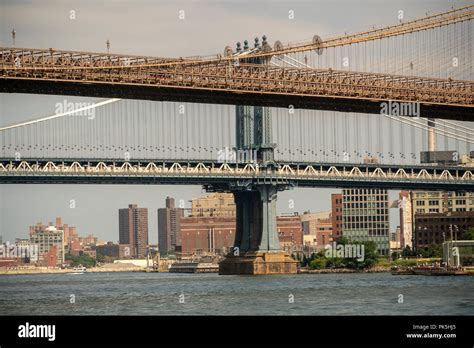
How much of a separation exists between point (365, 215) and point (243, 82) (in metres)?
111

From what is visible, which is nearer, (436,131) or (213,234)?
(436,131)

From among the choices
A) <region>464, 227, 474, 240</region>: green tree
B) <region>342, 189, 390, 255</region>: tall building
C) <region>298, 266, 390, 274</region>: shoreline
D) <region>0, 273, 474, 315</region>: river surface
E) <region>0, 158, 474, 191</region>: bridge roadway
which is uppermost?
<region>0, 158, 474, 191</region>: bridge roadway

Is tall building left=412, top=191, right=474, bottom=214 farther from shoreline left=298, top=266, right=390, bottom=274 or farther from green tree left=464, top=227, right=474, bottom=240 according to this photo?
shoreline left=298, top=266, right=390, bottom=274

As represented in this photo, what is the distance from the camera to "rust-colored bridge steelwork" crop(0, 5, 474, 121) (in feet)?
172

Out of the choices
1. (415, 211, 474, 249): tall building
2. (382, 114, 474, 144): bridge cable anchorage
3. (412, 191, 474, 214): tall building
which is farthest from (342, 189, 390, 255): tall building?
(382, 114, 474, 144): bridge cable anchorage

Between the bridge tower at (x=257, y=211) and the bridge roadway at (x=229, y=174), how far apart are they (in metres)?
1.12

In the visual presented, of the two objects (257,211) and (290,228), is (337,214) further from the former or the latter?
(257,211)

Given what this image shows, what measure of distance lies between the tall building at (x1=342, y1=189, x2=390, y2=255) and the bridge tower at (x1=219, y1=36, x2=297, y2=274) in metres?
51.1

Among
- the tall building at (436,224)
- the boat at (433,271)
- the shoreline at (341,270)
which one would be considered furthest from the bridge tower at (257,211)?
the tall building at (436,224)

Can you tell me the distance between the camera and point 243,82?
187 feet

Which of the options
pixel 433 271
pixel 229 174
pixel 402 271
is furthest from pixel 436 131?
pixel 229 174

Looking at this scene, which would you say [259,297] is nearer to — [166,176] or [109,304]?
[109,304]

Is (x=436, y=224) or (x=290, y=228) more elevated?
(x=436, y=224)

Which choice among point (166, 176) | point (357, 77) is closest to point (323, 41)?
point (357, 77)
